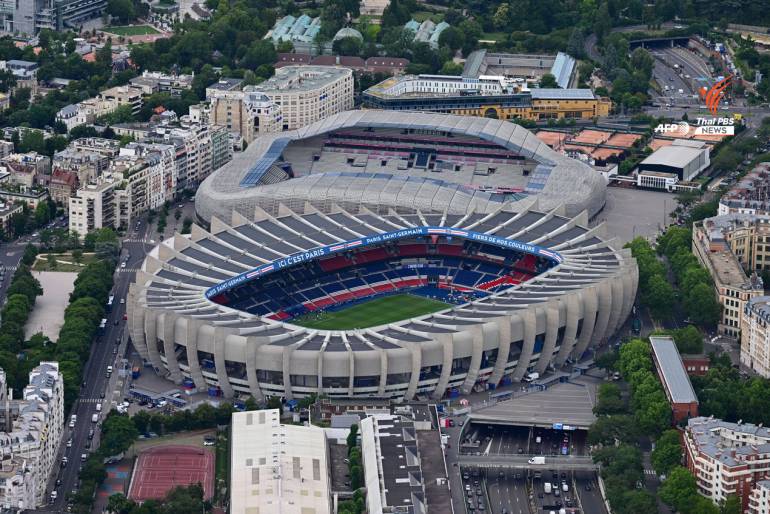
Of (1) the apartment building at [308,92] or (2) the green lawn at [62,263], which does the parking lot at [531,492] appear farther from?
(1) the apartment building at [308,92]

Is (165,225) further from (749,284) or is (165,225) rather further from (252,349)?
(749,284)

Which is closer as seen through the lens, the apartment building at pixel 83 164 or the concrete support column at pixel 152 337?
the concrete support column at pixel 152 337

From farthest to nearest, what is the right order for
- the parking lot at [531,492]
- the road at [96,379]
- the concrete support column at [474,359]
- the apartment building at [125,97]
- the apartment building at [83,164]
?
the apartment building at [125,97]
the apartment building at [83,164]
the concrete support column at [474,359]
the road at [96,379]
the parking lot at [531,492]

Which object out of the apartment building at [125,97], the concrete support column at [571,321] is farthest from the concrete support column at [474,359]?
the apartment building at [125,97]

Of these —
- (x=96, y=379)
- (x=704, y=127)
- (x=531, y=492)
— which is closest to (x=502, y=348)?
(x=531, y=492)

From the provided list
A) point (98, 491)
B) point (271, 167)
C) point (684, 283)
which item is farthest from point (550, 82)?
point (98, 491)

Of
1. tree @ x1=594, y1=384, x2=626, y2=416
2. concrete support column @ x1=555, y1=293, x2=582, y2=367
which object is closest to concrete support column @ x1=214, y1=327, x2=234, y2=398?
concrete support column @ x1=555, y1=293, x2=582, y2=367
